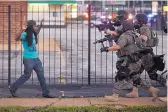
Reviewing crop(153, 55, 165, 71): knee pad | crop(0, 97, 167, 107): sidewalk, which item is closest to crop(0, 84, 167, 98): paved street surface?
crop(0, 97, 167, 107): sidewalk

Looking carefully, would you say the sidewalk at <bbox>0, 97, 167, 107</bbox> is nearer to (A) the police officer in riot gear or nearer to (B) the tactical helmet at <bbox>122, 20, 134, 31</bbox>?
(A) the police officer in riot gear

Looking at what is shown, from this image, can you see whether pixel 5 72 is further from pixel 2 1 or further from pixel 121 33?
pixel 2 1

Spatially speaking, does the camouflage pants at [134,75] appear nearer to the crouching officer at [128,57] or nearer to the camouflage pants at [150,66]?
the crouching officer at [128,57]

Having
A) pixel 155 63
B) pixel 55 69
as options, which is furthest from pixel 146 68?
pixel 55 69

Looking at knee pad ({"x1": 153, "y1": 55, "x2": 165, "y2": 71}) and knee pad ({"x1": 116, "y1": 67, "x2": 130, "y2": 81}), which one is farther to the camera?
knee pad ({"x1": 153, "y1": 55, "x2": 165, "y2": 71})

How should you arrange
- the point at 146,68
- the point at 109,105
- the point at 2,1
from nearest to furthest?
the point at 109,105
the point at 146,68
the point at 2,1

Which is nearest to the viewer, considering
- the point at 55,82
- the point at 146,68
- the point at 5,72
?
the point at 146,68

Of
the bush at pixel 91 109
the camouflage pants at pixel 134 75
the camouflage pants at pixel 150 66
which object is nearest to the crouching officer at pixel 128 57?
the camouflage pants at pixel 134 75

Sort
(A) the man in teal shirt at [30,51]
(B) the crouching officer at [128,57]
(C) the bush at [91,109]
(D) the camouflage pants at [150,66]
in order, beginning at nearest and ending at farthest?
(C) the bush at [91,109], (B) the crouching officer at [128,57], (D) the camouflage pants at [150,66], (A) the man in teal shirt at [30,51]

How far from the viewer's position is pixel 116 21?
9.27 m

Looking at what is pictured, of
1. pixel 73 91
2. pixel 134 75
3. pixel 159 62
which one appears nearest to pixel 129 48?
pixel 134 75

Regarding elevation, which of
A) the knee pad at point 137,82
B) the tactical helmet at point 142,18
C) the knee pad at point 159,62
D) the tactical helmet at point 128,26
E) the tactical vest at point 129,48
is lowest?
the knee pad at point 137,82

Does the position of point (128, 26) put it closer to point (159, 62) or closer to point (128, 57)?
point (128, 57)

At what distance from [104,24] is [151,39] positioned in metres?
1.02
